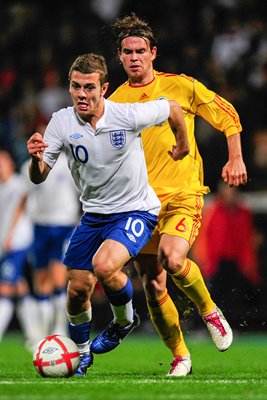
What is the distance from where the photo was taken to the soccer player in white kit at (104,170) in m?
7.71

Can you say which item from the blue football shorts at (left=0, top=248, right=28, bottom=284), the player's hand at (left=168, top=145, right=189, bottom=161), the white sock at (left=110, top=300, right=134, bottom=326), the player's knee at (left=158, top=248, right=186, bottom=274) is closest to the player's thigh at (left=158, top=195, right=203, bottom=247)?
the player's knee at (left=158, top=248, right=186, bottom=274)

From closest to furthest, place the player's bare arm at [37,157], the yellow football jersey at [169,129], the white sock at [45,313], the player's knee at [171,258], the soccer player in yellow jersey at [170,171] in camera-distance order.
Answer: the player's bare arm at [37,157] → the player's knee at [171,258] → the soccer player in yellow jersey at [170,171] → the yellow football jersey at [169,129] → the white sock at [45,313]

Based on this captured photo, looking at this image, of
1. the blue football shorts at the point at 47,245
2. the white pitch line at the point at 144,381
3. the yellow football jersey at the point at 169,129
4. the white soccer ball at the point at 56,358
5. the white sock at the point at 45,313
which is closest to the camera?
the white pitch line at the point at 144,381

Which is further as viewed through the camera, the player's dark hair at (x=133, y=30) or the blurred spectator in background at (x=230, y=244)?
the blurred spectator in background at (x=230, y=244)

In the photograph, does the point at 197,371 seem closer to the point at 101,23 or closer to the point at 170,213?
the point at 170,213

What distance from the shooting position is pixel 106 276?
24.6 ft

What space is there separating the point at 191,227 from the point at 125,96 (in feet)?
3.91

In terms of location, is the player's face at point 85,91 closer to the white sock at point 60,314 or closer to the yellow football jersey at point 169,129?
the yellow football jersey at point 169,129

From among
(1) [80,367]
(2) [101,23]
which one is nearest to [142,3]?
(2) [101,23]

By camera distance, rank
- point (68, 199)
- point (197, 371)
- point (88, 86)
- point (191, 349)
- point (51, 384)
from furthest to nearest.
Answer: point (68, 199) < point (191, 349) < point (197, 371) < point (88, 86) < point (51, 384)

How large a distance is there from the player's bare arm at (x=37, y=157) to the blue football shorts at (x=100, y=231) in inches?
21.4

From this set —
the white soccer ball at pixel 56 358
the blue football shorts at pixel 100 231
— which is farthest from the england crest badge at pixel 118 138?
the white soccer ball at pixel 56 358

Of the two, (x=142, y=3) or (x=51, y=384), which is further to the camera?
(x=142, y=3)

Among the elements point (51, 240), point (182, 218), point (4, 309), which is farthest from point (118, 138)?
point (51, 240)
